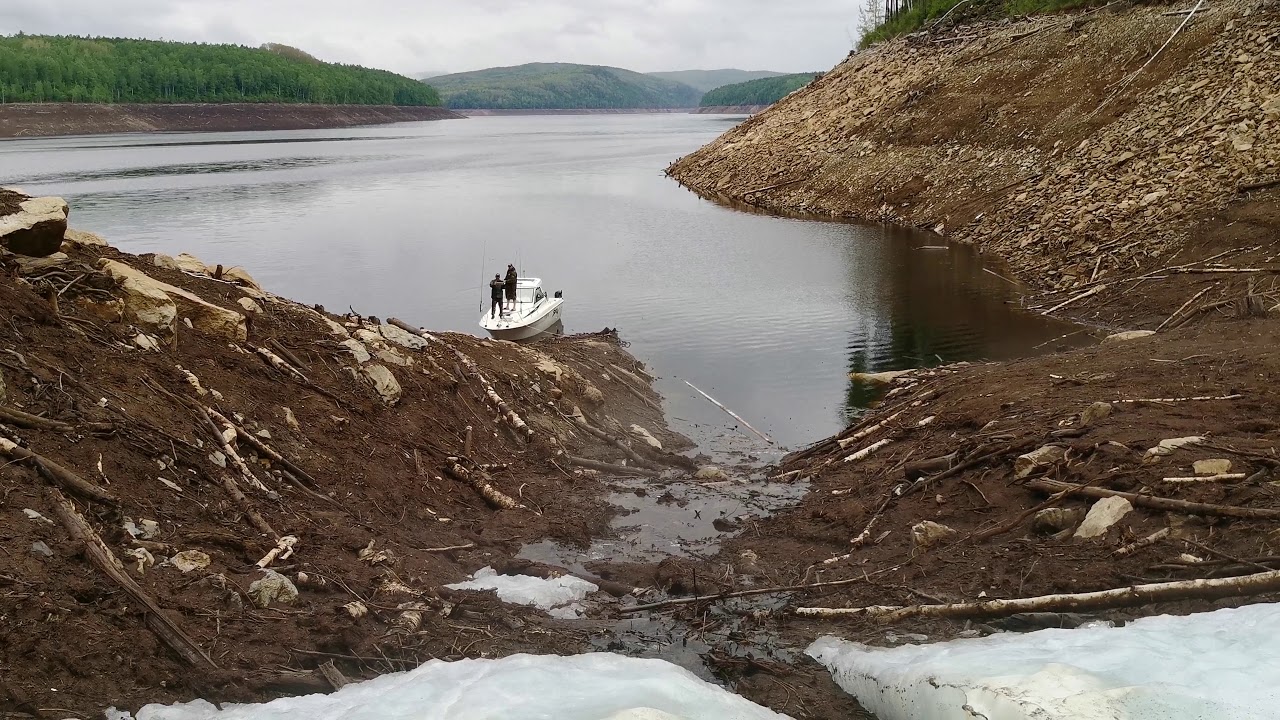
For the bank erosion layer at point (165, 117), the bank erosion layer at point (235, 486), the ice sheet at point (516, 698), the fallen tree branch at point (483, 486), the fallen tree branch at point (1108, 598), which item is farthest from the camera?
the bank erosion layer at point (165, 117)

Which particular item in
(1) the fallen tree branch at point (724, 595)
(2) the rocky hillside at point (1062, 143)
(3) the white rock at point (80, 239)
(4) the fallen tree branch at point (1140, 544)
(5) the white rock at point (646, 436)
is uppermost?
(2) the rocky hillside at point (1062, 143)

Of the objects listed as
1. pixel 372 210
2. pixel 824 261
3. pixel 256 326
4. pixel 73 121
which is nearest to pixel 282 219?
pixel 372 210

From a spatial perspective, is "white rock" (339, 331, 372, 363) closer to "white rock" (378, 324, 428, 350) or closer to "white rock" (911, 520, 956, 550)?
"white rock" (378, 324, 428, 350)

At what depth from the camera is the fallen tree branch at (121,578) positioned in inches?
278

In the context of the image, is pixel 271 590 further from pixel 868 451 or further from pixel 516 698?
pixel 868 451

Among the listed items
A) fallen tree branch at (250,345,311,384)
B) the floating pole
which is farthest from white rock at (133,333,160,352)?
the floating pole

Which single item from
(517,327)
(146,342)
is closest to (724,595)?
(146,342)

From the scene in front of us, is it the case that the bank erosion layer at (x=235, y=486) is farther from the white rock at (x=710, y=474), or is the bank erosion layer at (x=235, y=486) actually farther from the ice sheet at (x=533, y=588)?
the white rock at (x=710, y=474)

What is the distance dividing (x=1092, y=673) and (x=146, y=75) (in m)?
185

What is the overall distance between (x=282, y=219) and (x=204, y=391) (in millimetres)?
44704

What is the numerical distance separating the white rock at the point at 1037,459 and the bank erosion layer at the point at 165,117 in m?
144

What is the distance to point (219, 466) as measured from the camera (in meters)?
9.95

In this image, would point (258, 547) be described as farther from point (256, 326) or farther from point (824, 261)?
point (824, 261)

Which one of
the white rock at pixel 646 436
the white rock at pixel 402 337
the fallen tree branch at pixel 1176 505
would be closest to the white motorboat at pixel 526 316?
the white rock at pixel 646 436
